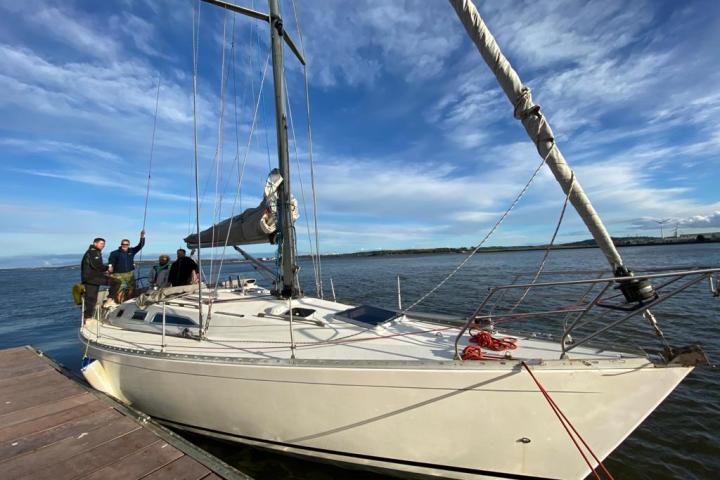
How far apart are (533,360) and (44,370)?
28.3ft

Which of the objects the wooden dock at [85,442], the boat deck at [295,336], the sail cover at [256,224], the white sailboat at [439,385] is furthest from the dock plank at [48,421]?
the sail cover at [256,224]

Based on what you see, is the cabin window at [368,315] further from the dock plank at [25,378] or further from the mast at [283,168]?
the dock plank at [25,378]

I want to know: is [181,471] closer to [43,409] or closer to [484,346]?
[43,409]

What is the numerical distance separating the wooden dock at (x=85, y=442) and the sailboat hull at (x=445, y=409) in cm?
81

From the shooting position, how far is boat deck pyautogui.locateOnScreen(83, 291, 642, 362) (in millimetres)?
3891

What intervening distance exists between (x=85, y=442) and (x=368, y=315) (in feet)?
12.7

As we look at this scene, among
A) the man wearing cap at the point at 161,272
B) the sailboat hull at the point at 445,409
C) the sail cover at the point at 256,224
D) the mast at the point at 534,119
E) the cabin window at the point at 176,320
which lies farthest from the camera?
the man wearing cap at the point at 161,272

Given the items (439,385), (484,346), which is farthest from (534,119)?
(439,385)

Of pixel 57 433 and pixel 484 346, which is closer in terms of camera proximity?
pixel 484 346

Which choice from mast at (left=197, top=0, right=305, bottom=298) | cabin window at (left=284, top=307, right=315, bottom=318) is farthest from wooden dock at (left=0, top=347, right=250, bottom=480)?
mast at (left=197, top=0, right=305, bottom=298)

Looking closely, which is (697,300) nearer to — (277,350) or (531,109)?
(531,109)

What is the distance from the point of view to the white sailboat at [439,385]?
3.23 m

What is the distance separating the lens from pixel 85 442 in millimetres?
3891

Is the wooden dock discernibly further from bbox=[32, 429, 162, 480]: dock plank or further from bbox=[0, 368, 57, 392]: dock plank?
bbox=[0, 368, 57, 392]: dock plank
